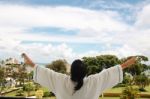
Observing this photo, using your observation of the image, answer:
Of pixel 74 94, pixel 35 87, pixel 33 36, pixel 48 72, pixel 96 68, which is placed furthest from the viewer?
pixel 33 36

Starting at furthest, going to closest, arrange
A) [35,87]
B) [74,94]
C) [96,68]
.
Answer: [96,68], [35,87], [74,94]

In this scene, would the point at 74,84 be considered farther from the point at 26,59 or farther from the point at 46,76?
the point at 26,59

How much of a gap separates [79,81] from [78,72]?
45mm

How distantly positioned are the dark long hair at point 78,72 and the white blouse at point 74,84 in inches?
1.0

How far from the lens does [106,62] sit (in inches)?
1385

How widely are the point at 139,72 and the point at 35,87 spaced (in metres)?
9.48

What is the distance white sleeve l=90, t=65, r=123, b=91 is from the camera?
207 cm

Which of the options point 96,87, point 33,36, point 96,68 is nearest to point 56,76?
point 96,87

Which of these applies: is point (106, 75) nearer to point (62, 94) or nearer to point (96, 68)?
point (62, 94)

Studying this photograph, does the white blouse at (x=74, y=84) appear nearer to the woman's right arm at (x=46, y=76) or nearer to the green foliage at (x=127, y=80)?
the woman's right arm at (x=46, y=76)

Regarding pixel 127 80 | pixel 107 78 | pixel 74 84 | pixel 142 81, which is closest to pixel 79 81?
pixel 74 84

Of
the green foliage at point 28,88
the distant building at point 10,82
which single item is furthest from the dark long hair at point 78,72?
the distant building at point 10,82

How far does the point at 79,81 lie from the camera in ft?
6.59

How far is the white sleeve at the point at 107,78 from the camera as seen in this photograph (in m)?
2.07
